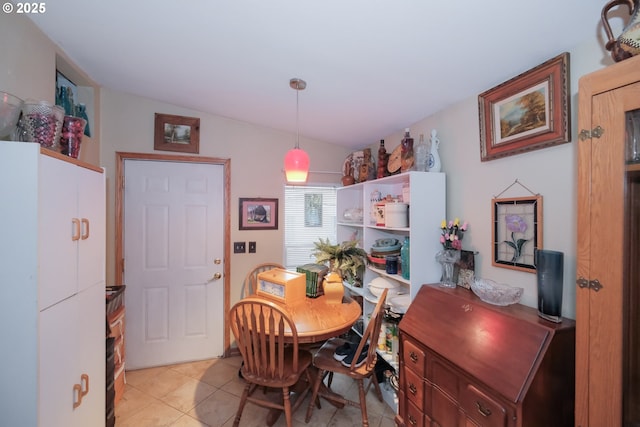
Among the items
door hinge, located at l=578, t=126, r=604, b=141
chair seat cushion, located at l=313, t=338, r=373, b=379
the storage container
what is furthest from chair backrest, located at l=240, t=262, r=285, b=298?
door hinge, located at l=578, t=126, r=604, b=141

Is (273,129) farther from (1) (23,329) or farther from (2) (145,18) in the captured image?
(1) (23,329)

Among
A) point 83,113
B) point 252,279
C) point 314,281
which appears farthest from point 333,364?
point 83,113

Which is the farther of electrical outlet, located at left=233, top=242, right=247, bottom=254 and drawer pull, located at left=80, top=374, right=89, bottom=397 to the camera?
electrical outlet, located at left=233, top=242, right=247, bottom=254

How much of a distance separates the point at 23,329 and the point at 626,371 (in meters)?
2.10

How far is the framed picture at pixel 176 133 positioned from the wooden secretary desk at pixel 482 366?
2.58 meters

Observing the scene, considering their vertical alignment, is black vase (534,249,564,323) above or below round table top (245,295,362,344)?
above

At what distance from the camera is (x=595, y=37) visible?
117cm

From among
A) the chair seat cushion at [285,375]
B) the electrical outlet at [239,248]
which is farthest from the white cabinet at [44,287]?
the electrical outlet at [239,248]

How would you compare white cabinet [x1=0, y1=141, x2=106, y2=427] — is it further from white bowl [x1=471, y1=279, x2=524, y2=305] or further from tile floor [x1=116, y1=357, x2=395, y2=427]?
white bowl [x1=471, y1=279, x2=524, y2=305]

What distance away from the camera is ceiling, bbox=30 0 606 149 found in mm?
1154

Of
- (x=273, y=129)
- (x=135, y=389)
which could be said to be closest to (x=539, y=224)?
(x=273, y=129)

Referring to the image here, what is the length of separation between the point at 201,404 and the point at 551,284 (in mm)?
2520

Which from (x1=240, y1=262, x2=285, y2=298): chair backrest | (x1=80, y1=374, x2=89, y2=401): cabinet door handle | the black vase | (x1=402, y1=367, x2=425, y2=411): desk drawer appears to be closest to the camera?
the black vase

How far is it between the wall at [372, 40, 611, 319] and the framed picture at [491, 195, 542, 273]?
34 millimetres
